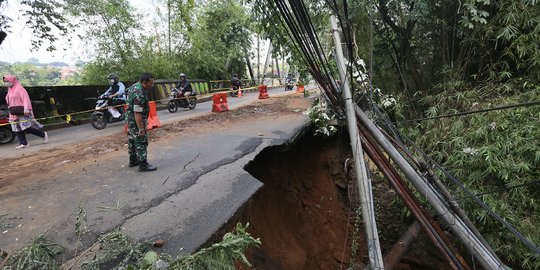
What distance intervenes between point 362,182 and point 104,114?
9.09m

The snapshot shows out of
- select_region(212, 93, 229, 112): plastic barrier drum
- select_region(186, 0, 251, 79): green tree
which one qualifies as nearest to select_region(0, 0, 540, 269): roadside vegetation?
select_region(212, 93, 229, 112): plastic barrier drum

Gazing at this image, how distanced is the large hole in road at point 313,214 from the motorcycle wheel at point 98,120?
5.87 metres

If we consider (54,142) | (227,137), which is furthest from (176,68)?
(227,137)

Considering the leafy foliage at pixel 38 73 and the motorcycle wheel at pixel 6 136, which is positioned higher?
the leafy foliage at pixel 38 73

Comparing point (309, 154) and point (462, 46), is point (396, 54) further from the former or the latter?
point (309, 154)

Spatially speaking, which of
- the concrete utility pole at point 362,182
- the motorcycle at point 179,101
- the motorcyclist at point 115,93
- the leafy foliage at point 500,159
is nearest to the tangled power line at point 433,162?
the concrete utility pole at point 362,182

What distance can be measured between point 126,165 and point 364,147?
13.6 ft

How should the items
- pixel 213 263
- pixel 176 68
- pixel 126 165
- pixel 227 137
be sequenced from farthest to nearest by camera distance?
pixel 176 68 < pixel 227 137 < pixel 126 165 < pixel 213 263

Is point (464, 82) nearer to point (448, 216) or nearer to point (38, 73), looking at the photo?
point (448, 216)

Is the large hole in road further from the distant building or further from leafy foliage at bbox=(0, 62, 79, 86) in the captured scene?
the distant building

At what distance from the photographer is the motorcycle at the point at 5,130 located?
7.45 metres

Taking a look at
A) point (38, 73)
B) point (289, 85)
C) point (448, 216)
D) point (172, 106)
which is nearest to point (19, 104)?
point (172, 106)

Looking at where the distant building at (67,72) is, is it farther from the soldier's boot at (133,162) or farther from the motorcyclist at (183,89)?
the soldier's boot at (133,162)

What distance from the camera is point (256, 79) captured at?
30891mm
